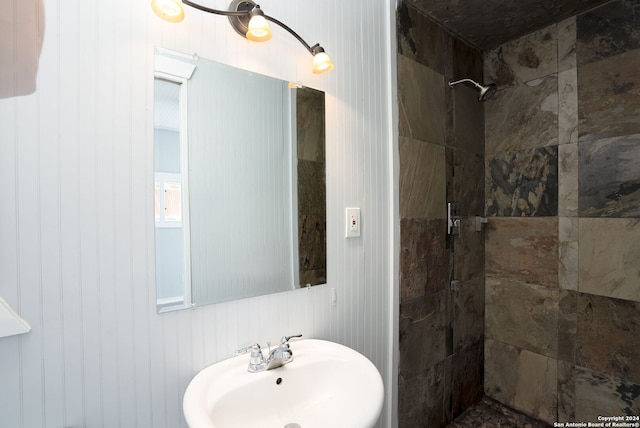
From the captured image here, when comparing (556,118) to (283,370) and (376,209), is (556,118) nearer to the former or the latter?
(376,209)

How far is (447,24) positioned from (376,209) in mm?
1211

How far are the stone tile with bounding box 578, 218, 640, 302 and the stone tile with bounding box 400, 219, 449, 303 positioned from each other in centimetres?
75

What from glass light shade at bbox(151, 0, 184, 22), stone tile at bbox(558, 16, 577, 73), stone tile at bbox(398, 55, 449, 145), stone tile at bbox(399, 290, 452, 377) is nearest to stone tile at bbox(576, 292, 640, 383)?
stone tile at bbox(399, 290, 452, 377)

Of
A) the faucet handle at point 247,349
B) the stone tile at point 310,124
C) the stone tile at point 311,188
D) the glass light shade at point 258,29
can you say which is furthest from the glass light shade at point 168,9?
the faucet handle at point 247,349

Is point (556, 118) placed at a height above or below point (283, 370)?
above

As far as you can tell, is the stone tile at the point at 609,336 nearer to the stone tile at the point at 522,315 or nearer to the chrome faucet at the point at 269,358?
the stone tile at the point at 522,315

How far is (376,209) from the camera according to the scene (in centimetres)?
136

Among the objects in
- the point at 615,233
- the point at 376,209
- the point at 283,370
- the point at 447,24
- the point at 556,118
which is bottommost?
the point at 283,370

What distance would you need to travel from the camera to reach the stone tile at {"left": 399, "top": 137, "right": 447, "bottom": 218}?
1446 millimetres

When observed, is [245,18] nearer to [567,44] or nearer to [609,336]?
[567,44]

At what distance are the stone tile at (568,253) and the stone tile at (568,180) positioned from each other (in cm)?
6

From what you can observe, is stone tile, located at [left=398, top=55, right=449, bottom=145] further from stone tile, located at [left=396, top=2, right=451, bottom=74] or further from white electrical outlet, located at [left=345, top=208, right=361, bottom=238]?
white electrical outlet, located at [left=345, top=208, right=361, bottom=238]

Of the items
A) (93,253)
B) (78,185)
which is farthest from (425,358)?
(78,185)

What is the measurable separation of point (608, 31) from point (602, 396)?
76.9 inches
